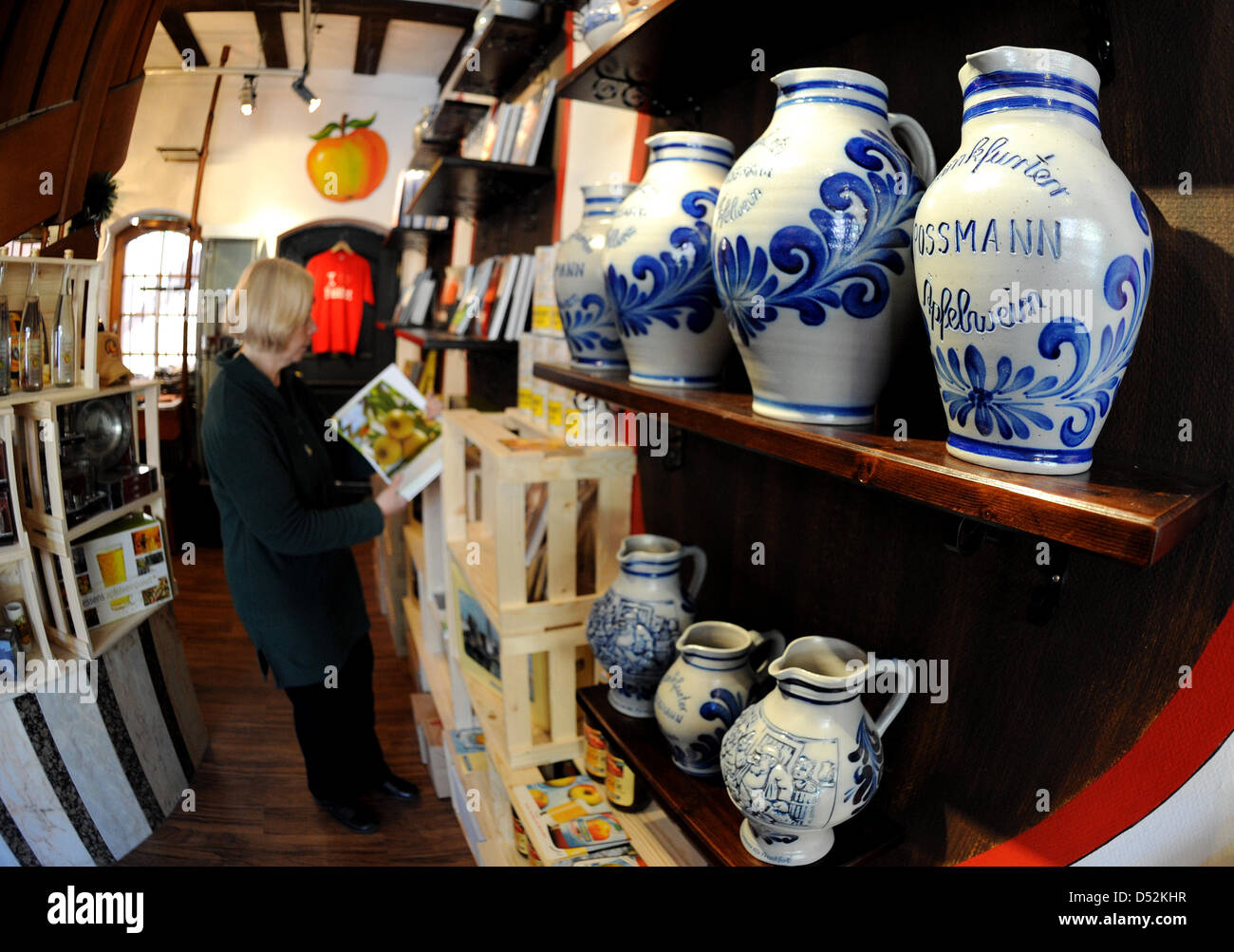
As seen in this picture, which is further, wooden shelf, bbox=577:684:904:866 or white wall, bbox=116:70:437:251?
white wall, bbox=116:70:437:251

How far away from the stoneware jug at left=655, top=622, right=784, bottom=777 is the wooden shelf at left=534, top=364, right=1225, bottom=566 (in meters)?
0.34

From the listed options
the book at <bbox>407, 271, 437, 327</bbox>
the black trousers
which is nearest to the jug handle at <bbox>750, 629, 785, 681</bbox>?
the black trousers

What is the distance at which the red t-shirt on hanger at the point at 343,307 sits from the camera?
15.2ft

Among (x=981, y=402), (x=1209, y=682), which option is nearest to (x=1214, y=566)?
(x=1209, y=682)

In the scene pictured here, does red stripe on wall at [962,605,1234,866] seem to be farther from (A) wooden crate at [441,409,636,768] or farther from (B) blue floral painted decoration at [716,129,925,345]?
(A) wooden crate at [441,409,636,768]

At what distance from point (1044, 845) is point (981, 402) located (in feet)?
1.57

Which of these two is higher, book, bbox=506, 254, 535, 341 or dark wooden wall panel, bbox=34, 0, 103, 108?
dark wooden wall panel, bbox=34, 0, 103, 108

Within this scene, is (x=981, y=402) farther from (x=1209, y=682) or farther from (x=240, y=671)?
(x=240, y=671)

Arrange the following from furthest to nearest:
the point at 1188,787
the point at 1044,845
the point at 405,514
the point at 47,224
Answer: the point at 405,514 → the point at 47,224 → the point at 1044,845 → the point at 1188,787

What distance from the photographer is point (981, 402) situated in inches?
18.6

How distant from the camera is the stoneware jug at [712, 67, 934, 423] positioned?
0.58 m

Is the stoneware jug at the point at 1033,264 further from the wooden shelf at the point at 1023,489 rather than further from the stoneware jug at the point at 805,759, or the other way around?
the stoneware jug at the point at 805,759

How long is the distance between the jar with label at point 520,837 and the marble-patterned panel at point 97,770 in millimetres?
625

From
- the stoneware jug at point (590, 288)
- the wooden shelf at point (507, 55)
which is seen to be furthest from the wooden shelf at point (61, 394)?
the wooden shelf at point (507, 55)
